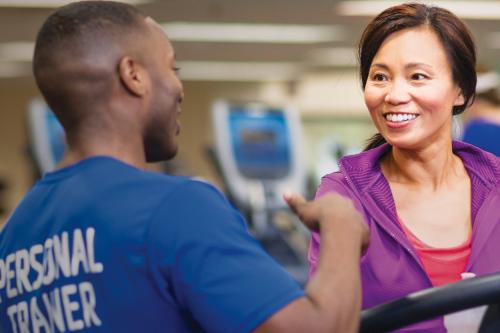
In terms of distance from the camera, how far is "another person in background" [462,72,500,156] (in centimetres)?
328

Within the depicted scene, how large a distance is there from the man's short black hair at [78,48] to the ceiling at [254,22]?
22.1 ft

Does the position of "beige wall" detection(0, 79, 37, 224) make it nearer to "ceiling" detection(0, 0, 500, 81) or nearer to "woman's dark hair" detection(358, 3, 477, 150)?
"ceiling" detection(0, 0, 500, 81)

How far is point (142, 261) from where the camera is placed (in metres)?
1.18

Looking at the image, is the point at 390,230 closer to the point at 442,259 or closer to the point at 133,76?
the point at 442,259

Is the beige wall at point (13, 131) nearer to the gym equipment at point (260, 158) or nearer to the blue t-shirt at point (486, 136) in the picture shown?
the gym equipment at point (260, 158)

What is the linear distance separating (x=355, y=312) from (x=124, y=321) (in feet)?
0.95

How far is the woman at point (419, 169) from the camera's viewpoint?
1.79 m

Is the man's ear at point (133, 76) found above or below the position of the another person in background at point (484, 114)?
above

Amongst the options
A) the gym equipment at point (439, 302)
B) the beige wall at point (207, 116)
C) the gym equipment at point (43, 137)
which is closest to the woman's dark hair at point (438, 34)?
the gym equipment at point (439, 302)

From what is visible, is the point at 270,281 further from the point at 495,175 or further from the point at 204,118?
the point at 204,118

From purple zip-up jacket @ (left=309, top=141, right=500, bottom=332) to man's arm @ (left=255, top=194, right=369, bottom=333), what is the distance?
18.1 inches

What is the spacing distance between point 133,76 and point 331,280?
0.38 metres

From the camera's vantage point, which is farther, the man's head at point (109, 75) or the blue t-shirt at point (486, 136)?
the blue t-shirt at point (486, 136)

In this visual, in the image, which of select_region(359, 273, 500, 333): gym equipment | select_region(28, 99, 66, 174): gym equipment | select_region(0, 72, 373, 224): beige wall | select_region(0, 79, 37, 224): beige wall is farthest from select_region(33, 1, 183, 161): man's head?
select_region(0, 79, 37, 224): beige wall
